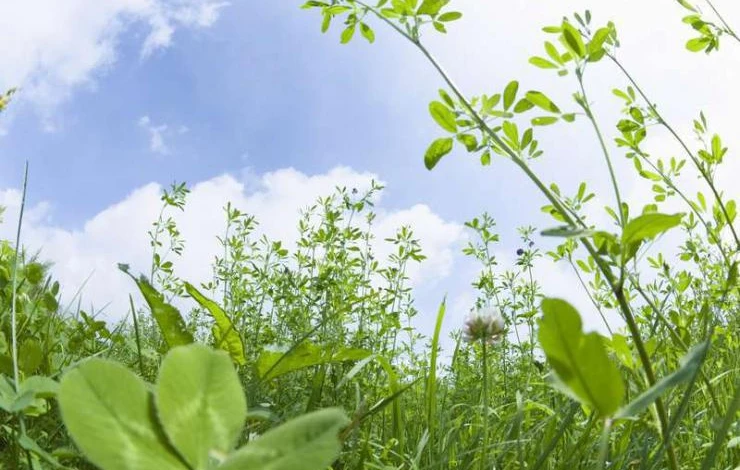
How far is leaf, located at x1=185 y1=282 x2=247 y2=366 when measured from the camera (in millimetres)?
1548

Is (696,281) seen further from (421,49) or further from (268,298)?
(421,49)

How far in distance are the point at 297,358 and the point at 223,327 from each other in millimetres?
211

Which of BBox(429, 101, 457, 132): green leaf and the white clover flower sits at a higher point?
BBox(429, 101, 457, 132): green leaf

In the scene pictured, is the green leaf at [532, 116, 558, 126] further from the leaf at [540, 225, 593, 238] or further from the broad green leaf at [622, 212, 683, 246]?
the leaf at [540, 225, 593, 238]

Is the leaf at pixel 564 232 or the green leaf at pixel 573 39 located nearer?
the leaf at pixel 564 232

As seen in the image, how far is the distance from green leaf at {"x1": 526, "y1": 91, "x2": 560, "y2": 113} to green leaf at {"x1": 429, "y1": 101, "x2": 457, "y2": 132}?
133 mm

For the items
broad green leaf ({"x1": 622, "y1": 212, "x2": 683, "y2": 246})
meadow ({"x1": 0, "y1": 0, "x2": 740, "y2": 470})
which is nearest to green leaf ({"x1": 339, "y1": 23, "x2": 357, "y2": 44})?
meadow ({"x1": 0, "y1": 0, "x2": 740, "y2": 470})

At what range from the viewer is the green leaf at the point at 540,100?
44.6 inches

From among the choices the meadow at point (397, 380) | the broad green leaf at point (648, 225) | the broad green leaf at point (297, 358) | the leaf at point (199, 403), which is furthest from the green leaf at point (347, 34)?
the leaf at point (199, 403)

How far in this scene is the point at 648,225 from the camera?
808 millimetres

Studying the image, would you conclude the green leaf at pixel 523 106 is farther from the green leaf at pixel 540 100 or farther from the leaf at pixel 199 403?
the leaf at pixel 199 403

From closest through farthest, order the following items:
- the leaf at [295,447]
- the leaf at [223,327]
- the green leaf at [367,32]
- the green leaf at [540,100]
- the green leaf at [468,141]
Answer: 1. the leaf at [295,447]
2. the green leaf at [540,100]
3. the green leaf at [468,141]
4. the leaf at [223,327]
5. the green leaf at [367,32]

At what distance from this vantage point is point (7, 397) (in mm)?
1058

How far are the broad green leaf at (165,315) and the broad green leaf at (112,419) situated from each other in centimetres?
81
